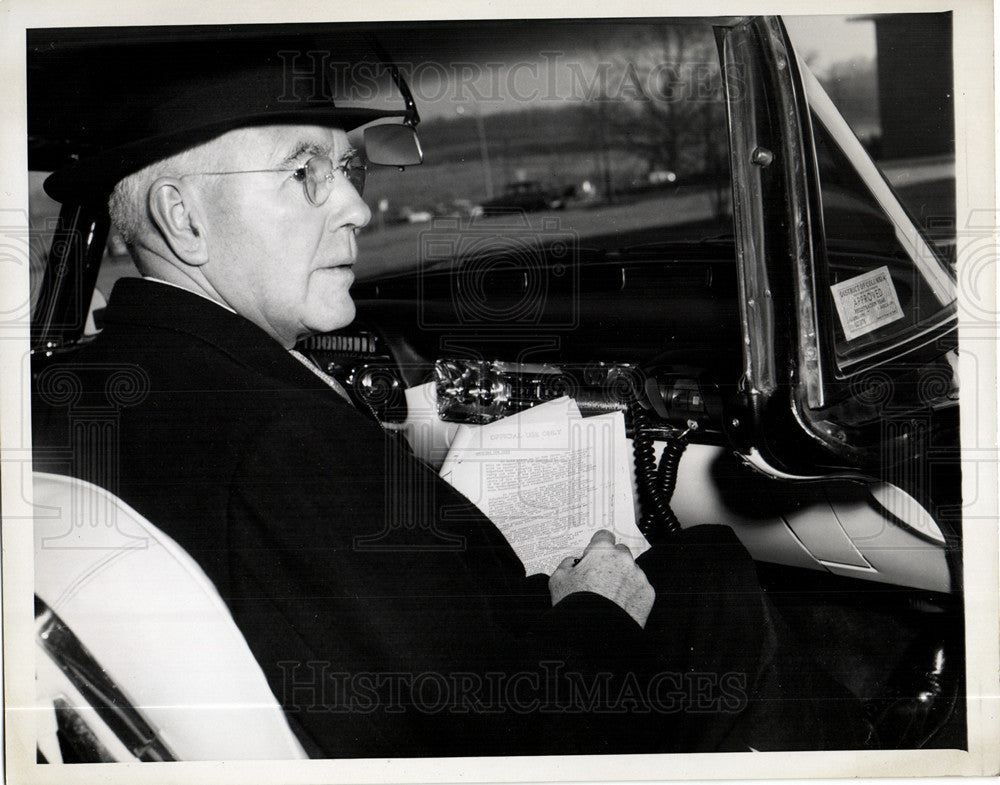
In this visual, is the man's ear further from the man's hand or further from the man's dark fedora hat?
the man's hand

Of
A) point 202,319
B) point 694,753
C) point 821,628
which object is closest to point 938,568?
point 821,628

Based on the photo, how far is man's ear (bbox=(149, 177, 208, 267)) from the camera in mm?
1103

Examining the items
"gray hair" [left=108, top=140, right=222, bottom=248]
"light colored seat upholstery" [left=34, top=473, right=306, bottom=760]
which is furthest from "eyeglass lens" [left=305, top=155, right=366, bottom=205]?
"light colored seat upholstery" [left=34, top=473, right=306, bottom=760]

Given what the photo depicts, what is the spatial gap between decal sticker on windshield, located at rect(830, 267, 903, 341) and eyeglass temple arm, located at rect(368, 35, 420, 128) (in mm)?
620

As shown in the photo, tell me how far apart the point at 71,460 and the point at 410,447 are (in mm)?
480

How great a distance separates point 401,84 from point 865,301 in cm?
71

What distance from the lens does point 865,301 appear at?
1.14 meters

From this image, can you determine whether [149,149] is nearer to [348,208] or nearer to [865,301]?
[348,208]

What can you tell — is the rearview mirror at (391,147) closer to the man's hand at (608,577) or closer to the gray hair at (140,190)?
the gray hair at (140,190)

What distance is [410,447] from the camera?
3.82 feet

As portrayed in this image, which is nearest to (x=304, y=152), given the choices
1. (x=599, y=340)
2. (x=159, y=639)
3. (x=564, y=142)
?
(x=564, y=142)

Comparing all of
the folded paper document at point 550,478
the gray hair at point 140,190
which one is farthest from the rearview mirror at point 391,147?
the folded paper document at point 550,478

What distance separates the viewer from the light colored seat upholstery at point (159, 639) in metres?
1.14

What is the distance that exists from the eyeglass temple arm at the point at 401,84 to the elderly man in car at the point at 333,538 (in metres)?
0.08
